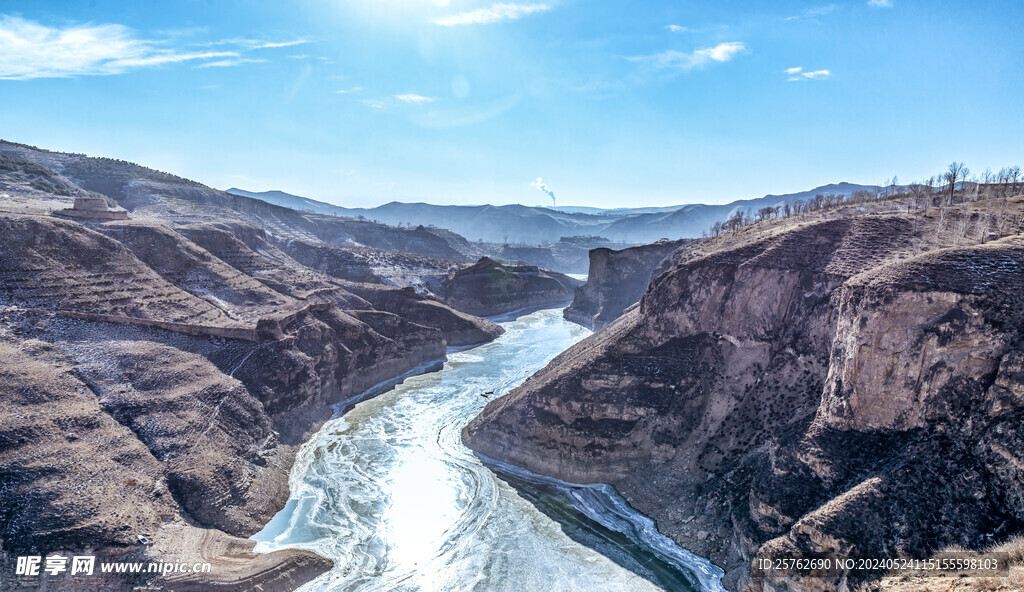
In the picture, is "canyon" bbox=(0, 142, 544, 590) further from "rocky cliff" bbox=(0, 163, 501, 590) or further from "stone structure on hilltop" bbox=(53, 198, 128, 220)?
"stone structure on hilltop" bbox=(53, 198, 128, 220)

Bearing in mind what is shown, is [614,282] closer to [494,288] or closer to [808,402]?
[494,288]

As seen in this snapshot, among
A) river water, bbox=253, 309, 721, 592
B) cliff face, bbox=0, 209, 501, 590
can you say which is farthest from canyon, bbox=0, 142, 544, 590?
river water, bbox=253, 309, 721, 592

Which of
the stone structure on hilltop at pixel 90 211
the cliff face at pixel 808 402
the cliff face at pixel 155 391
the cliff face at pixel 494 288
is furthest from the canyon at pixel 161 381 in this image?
the cliff face at pixel 494 288

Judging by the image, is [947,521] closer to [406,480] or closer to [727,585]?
[727,585]

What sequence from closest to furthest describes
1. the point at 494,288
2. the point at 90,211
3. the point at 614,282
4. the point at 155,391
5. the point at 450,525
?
the point at 450,525, the point at 155,391, the point at 90,211, the point at 614,282, the point at 494,288

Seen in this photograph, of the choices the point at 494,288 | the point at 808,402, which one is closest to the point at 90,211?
the point at 808,402

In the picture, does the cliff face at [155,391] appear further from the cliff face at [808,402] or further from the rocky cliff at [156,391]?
the cliff face at [808,402]
